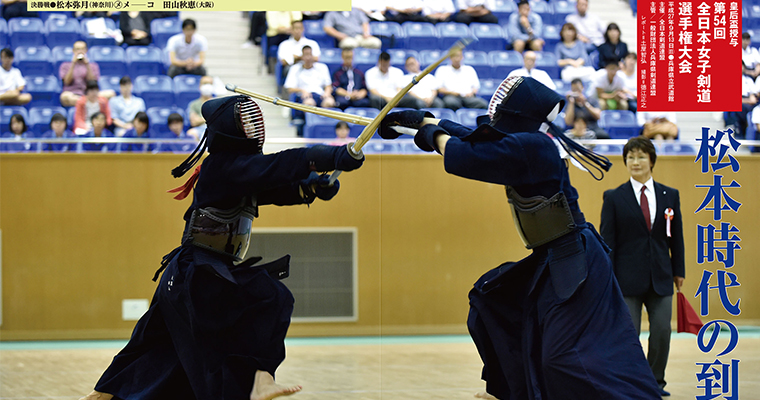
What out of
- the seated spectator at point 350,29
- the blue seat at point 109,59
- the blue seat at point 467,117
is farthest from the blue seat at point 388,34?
the blue seat at point 109,59

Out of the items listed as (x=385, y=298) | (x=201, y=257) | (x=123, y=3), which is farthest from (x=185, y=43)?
(x=201, y=257)

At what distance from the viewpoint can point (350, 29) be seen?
17.6ft

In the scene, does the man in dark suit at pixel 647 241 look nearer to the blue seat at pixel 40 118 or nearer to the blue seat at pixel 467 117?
the blue seat at pixel 467 117

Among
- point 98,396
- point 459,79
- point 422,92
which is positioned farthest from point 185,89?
point 98,396

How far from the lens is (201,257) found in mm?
2902

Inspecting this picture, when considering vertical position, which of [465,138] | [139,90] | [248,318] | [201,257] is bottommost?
[248,318]

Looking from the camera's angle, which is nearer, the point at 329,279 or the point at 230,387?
the point at 230,387

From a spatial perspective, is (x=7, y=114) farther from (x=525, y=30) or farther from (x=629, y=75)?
(x=629, y=75)

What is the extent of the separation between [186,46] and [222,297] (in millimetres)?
3190

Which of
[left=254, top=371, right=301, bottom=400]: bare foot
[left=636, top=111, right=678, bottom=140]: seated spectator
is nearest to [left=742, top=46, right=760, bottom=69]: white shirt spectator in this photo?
[left=636, top=111, right=678, bottom=140]: seated spectator

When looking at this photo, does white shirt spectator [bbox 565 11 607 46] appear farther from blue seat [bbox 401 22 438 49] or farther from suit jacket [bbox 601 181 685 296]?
suit jacket [bbox 601 181 685 296]

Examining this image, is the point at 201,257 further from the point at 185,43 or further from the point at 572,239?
the point at 185,43

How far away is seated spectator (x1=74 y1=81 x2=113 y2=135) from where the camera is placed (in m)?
5.35

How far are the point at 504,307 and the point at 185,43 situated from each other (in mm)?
3687
